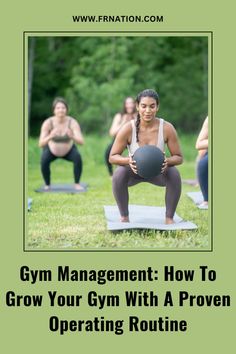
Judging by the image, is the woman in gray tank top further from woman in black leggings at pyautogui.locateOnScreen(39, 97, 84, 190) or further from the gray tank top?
woman in black leggings at pyautogui.locateOnScreen(39, 97, 84, 190)

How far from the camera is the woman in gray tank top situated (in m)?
5.46

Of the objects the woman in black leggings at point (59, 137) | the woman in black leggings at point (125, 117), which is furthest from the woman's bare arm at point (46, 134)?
the woman in black leggings at point (125, 117)

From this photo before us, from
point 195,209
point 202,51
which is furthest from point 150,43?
point 195,209

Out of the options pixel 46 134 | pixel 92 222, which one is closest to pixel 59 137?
pixel 46 134

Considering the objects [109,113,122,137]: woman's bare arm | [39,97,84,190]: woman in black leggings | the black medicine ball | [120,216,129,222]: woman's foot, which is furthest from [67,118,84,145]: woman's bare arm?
the black medicine ball

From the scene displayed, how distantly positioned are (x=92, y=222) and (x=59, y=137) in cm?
255

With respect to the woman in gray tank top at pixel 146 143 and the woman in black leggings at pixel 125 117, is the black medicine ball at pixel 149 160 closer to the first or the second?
the woman in gray tank top at pixel 146 143

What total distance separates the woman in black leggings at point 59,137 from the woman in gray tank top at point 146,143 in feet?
9.12

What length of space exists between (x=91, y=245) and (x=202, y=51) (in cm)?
1728

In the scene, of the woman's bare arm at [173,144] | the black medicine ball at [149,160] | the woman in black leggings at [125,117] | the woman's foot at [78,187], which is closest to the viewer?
the black medicine ball at [149,160]

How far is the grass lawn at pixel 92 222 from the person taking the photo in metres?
5.36

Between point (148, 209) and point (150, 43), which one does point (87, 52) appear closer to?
point (150, 43)

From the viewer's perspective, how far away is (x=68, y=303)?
4.43m

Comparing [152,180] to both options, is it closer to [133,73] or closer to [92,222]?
[92,222]
